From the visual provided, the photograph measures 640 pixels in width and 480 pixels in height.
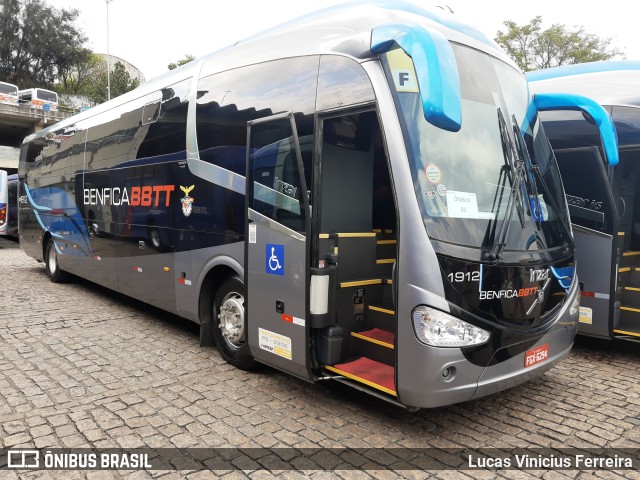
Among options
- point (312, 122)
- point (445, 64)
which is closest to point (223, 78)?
point (312, 122)

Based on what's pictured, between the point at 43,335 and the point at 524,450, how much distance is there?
231 inches

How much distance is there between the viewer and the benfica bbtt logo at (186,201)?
577cm

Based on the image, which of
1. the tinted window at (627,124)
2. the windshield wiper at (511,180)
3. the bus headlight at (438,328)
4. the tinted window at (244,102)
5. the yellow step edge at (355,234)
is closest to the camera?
the bus headlight at (438,328)

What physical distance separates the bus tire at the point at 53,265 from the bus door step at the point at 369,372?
8.53 m

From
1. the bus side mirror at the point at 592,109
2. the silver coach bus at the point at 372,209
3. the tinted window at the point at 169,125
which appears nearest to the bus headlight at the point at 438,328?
the silver coach bus at the point at 372,209

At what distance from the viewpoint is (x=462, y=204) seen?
12.1 feet

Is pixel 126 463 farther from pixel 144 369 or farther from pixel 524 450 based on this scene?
pixel 524 450

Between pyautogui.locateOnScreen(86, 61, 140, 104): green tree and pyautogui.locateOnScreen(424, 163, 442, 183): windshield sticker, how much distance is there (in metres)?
56.6

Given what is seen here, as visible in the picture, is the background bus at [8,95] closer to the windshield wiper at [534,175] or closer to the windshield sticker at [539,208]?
the windshield wiper at [534,175]

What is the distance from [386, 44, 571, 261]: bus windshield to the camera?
11.8 feet

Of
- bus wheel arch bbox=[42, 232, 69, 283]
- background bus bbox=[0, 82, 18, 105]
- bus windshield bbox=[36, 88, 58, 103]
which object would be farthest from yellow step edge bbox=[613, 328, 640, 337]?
bus windshield bbox=[36, 88, 58, 103]

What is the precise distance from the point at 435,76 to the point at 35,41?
73902mm

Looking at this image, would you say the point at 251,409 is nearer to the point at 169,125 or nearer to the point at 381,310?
the point at 381,310

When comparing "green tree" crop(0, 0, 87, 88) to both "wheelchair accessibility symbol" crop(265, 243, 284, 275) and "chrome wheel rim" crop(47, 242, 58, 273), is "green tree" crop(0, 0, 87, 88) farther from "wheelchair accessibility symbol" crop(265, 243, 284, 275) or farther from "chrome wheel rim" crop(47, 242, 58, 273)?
"wheelchair accessibility symbol" crop(265, 243, 284, 275)
